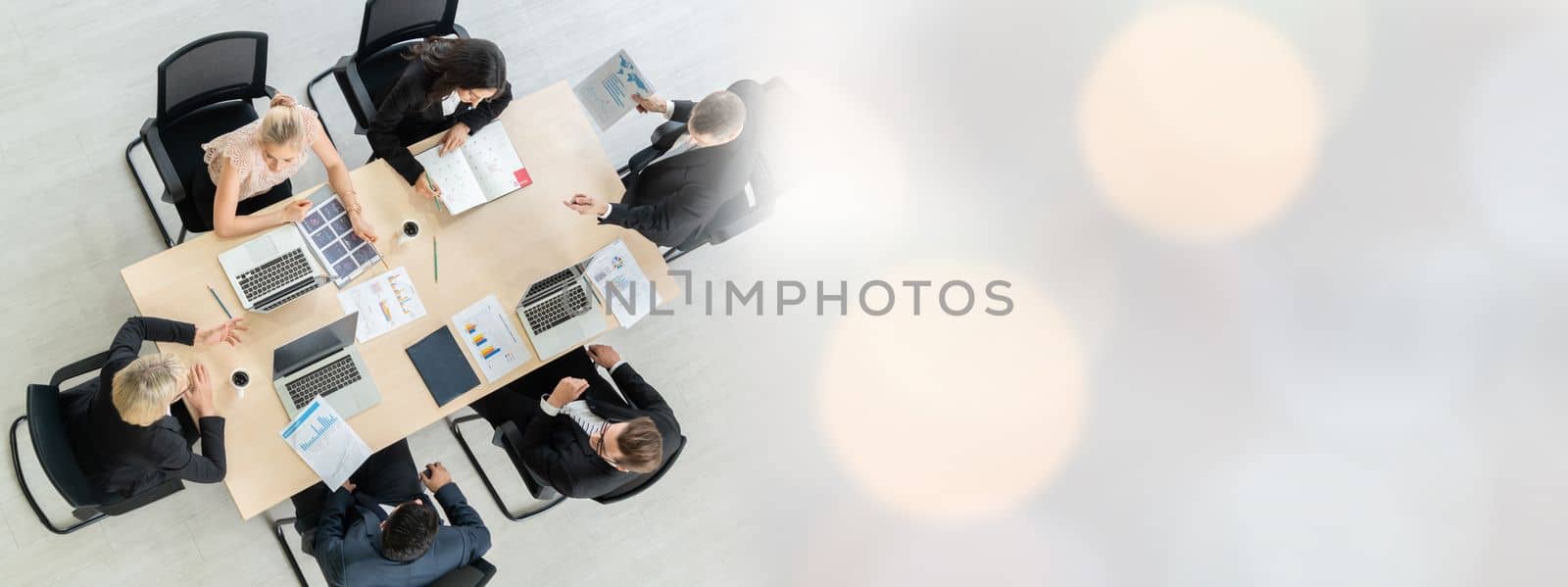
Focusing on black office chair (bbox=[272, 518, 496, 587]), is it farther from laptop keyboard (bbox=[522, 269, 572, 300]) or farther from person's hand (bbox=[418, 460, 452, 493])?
laptop keyboard (bbox=[522, 269, 572, 300])

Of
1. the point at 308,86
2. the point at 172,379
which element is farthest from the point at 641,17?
the point at 172,379

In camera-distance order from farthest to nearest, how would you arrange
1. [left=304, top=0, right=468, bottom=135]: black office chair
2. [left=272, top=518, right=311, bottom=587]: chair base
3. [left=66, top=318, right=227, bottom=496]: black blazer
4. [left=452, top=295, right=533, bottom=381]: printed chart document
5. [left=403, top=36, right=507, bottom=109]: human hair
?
1. [left=272, top=518, right=311, bottom=587]: chair base
2. [left=304, top=0, right=468, bottom=135]: black office chair
3. [left=452, top=295, right=533, bottom=381]: printed chart document
4. [left=403, top=36, right=507, bottom=109]: human hair
5. [left=66, top=318, right=227, bottom=496]: black blazer

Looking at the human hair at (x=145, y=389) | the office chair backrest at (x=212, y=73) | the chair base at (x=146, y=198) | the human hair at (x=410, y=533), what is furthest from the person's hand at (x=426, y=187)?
the chair base at (x=146, y=198)

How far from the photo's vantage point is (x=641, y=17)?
3.63 metres

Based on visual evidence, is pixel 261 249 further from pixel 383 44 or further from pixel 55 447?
pixel 383 44

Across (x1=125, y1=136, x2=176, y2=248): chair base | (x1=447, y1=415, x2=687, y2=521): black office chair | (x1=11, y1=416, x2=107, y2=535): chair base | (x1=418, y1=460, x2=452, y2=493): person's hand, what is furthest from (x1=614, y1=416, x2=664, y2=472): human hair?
(x1=125, y1=136, x2=176, y2=248): chair base

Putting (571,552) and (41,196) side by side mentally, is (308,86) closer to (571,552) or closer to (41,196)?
(41,196)

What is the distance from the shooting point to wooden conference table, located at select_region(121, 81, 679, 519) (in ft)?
7.87

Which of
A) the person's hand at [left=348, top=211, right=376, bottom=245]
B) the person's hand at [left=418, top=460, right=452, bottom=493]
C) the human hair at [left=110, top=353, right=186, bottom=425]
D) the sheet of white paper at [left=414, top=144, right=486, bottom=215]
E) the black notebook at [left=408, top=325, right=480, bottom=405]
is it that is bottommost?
the person's hand at [left=418, top=460, right=452, bottom=493]

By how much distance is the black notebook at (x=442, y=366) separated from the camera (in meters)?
2.55

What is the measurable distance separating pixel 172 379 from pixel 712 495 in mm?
1981

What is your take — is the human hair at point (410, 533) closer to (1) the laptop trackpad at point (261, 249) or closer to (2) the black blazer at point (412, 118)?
(1) the laptop trackpad at point (261, 249)

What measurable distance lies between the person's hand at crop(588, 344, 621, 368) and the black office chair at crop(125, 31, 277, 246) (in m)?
1.27

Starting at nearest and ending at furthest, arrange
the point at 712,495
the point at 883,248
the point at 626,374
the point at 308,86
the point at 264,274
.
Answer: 1. the point at 264,274
2. the point at 626,374
3. the point at 308,86
4. the point at 712,495
5. the point at 883,248
